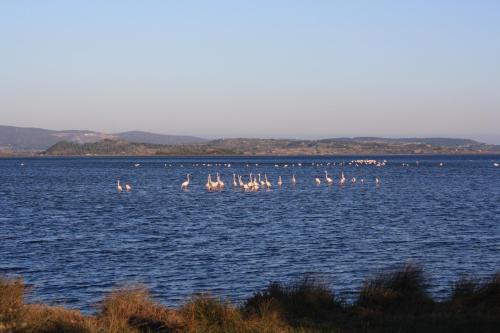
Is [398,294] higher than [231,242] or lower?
higher

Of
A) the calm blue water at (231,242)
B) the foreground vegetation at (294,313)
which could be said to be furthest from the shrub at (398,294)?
the calm blue water at (231,242)

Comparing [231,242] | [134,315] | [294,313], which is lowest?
[231,242]

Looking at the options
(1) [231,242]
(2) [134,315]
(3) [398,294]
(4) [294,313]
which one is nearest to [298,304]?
(4) [294,313]

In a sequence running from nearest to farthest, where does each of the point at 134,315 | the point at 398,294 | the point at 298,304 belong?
the point at 134,315 < the point at 298,304 < the point at 398,294

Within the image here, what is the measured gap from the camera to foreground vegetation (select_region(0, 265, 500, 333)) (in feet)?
39.8

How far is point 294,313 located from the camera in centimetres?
1388

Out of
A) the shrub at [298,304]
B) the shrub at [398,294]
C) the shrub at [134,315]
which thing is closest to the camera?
the shrub at [134,315]

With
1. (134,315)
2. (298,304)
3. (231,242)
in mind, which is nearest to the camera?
(134,315)

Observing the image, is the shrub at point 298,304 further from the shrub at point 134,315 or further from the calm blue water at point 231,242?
the calm blue water at point 231,242

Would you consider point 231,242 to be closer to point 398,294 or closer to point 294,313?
point 398,294

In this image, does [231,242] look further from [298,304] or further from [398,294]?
[298,304]

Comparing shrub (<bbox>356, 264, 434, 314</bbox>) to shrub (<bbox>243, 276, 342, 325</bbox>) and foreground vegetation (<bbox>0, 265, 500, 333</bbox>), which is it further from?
shrub (<bbox>243, 276, 342, 325</bbox>)

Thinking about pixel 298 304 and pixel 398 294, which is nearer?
pixel 298 304

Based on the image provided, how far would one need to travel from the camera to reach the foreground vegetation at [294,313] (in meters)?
12.1
